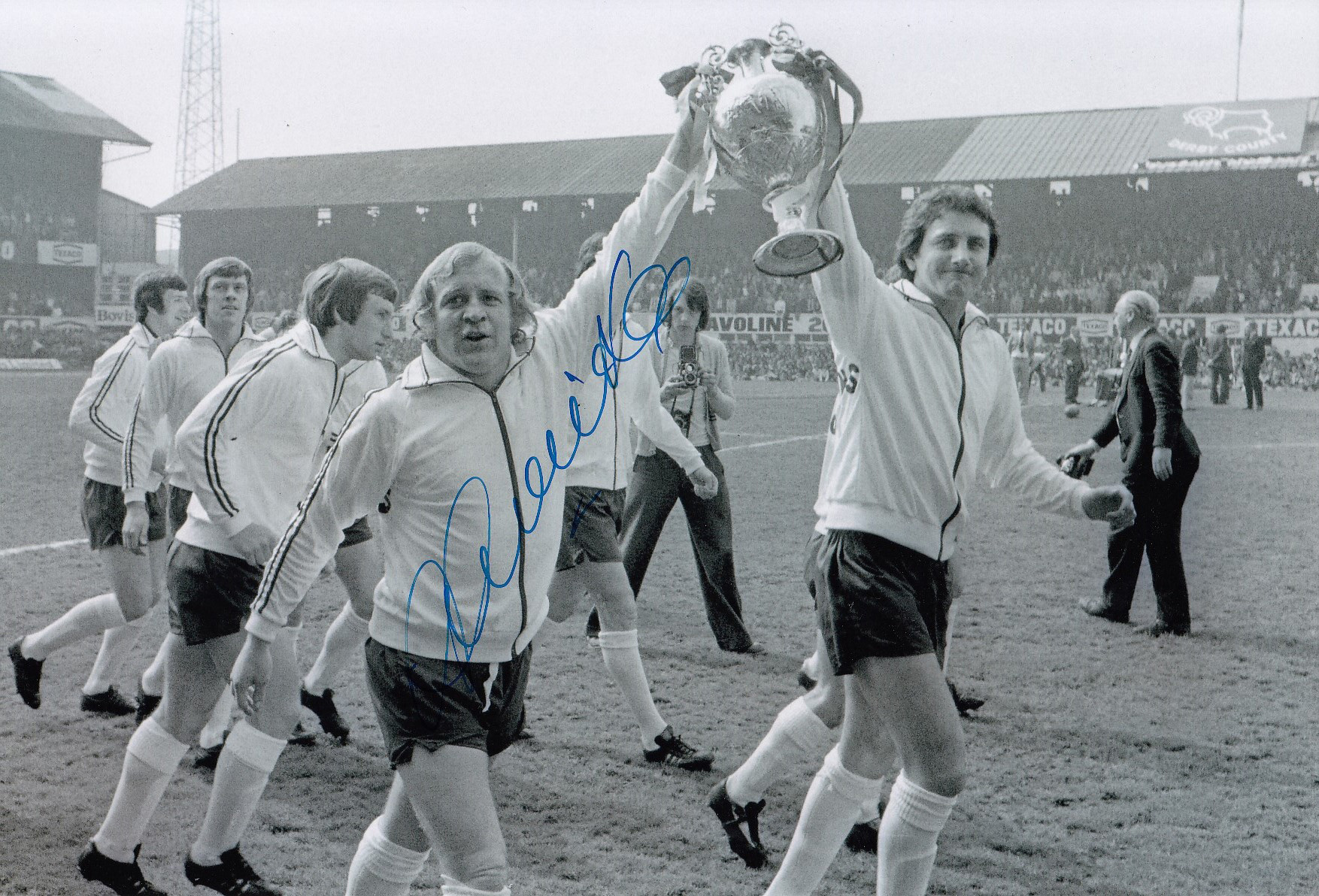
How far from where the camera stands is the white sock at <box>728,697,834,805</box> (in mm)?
3619

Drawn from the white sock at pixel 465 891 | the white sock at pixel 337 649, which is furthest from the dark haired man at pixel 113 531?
the white sock at pixel 465 891

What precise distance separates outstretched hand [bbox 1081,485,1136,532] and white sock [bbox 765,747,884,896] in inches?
36.1

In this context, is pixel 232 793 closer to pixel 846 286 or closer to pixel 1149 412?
pixel 846 286

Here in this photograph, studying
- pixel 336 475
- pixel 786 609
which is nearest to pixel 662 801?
pixel 336 475

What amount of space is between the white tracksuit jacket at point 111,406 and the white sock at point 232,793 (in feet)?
7.24

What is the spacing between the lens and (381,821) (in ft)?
8.84

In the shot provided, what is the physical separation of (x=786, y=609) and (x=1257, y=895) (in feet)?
12.9

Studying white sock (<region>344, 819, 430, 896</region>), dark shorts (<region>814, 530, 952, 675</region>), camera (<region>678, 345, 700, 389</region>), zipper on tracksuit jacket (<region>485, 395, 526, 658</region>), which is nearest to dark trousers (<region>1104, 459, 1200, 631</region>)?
camera (<region>678, 345, 700, 389</region>)

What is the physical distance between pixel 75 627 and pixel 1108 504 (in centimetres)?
425

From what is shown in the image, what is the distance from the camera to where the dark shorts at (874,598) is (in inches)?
114

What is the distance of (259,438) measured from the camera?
3.65 metres

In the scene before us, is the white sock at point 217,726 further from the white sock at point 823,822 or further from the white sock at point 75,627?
the white sock at point 823,822

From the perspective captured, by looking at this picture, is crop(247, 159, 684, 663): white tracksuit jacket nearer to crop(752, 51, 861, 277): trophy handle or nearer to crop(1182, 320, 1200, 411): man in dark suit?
crop(752, 51, 861, 277): trophy handle

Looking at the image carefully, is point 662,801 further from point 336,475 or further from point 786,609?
point 786,609
